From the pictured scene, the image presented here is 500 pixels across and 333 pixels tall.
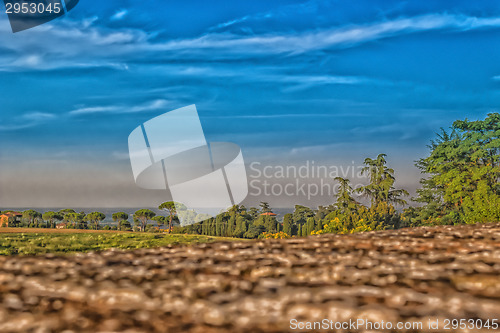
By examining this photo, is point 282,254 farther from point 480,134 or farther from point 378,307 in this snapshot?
point 480,134

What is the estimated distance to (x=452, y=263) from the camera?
151 inches

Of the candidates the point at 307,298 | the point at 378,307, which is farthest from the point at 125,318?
the point at 378,307

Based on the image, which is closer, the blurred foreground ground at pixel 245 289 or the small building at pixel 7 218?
the blurred foreground ground at pixel 245 289

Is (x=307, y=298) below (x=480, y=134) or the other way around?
below

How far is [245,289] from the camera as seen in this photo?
10.4ft

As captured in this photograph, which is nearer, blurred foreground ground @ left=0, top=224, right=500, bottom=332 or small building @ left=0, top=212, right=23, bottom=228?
blurred foreground ground @ left=0, top=224, right=500, bottom=332

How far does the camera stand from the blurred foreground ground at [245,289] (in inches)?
104

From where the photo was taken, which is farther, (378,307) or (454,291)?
(454,291)

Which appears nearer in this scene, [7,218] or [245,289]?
[245,289]

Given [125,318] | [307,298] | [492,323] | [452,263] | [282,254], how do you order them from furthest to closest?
[282,254]
[452,263]
[307,298]
[125,318]
[492,323]

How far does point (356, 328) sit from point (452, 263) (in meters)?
1.79

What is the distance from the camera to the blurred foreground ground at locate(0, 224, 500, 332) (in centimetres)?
265

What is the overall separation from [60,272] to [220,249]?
177cm

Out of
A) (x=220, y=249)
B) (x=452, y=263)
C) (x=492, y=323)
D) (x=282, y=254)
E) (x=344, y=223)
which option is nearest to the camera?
(x=492, y=323)
